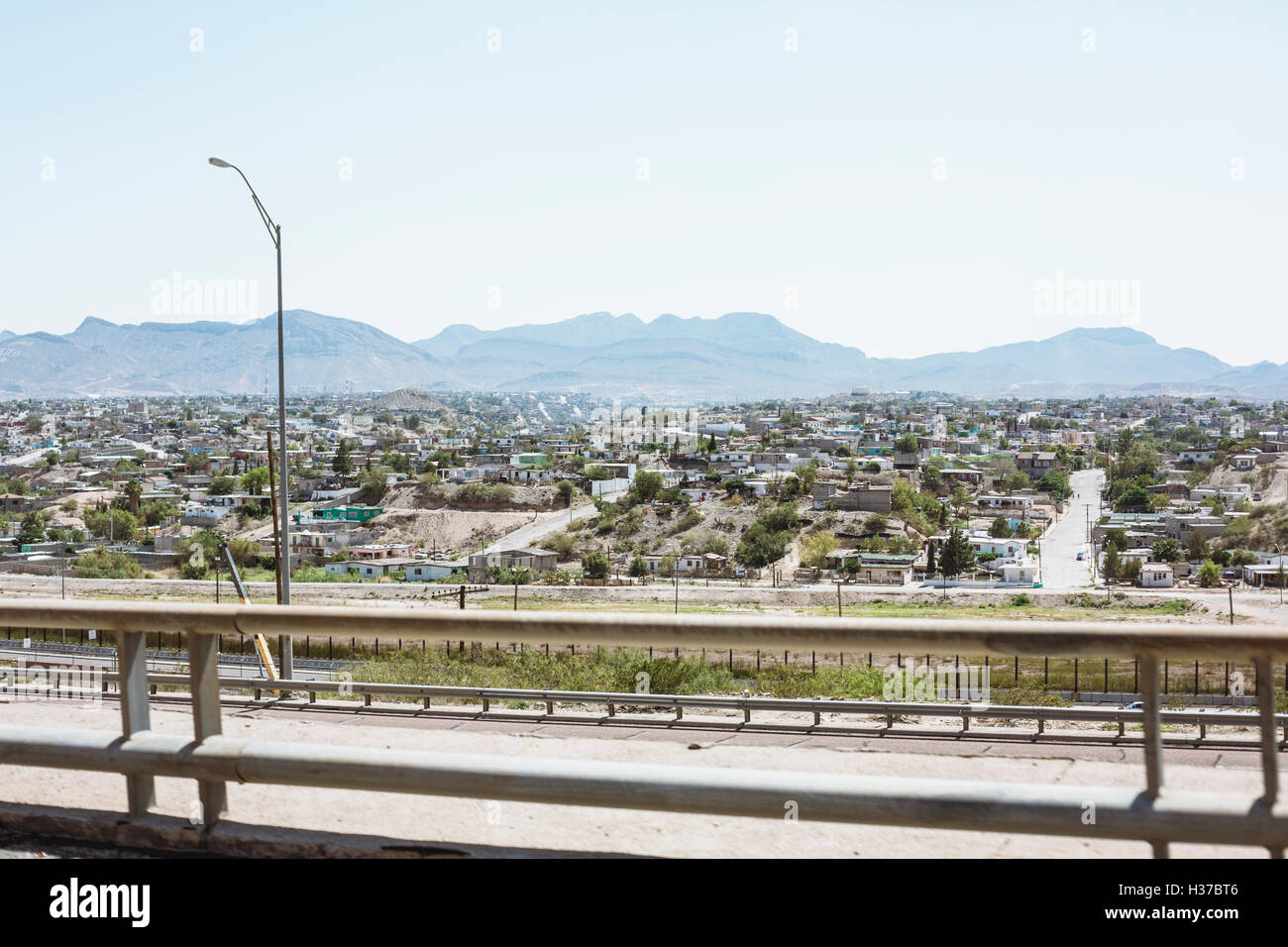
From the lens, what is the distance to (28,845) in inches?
159

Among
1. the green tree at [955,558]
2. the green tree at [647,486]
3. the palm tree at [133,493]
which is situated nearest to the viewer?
the green tree at [955,558]

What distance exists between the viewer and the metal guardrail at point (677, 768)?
126 inches


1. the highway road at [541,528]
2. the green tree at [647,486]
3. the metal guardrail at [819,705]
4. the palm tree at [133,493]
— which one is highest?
the metal guardrail at [819,705]

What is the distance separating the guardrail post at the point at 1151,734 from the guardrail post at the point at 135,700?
313cm

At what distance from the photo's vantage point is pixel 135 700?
4062 mm

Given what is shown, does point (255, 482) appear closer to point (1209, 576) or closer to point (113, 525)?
point (113, 525)

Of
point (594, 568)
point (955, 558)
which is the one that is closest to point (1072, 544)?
point (955, 558)

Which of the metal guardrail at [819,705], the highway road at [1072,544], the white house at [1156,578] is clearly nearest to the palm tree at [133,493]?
the highway road at [1072,544]

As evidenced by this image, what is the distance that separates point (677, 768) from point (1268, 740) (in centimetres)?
161

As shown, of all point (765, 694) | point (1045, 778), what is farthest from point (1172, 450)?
point (1045, 778)

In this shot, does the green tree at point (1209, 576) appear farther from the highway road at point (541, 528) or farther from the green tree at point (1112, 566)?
the highway road at point (541, 528)

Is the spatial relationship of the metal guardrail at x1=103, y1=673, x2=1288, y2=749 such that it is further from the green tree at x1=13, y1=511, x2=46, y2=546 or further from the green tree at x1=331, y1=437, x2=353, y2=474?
the green tree at x1=331, y1=437, x2=353, y2=474

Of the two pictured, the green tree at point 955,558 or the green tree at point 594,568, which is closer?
the green tree at point 594,568
